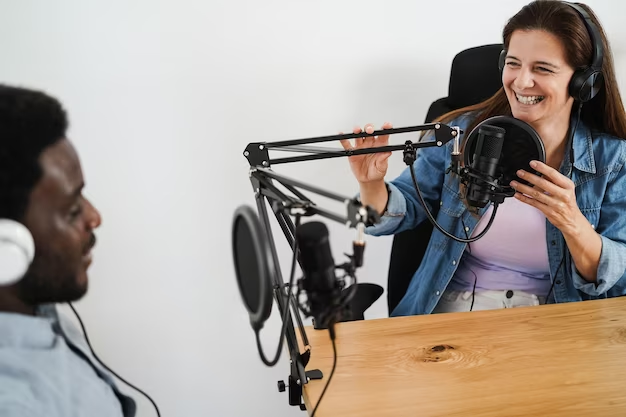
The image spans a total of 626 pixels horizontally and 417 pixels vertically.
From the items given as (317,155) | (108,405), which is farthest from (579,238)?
(108,405)

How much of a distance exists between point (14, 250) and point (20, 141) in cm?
10

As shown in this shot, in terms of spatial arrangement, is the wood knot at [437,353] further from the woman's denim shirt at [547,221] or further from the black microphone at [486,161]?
the woman's denim shirt at [547,221]

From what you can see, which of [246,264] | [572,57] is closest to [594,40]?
[572,57]

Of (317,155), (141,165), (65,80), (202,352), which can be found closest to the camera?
(317,155)

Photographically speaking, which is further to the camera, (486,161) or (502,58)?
(502,58)

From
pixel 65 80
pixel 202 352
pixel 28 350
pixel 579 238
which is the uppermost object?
pixel 65 80

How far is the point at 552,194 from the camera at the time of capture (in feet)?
3.94

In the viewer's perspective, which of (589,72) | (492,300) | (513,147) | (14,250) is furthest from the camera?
(492,300)

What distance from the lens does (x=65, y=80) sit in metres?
1.40

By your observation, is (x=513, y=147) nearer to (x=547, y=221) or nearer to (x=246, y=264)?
(x=547, y=221)

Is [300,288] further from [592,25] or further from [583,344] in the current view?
[592,25]

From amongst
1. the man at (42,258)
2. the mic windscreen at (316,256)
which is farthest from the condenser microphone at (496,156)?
the man at (42,258)

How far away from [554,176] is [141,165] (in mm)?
937

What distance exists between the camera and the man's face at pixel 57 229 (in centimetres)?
60
